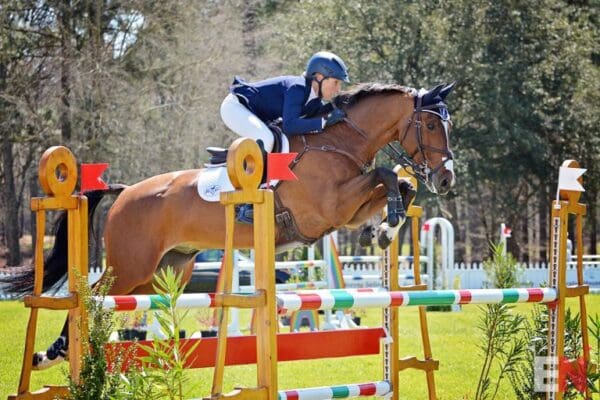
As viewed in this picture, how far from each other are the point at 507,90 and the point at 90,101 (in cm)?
969

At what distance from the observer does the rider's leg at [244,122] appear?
5836mm

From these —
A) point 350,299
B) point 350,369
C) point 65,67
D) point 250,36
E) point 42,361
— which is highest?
point 250,36

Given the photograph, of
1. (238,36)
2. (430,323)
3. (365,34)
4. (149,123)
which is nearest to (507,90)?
(365,34)

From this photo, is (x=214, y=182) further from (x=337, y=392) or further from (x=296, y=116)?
(x=337, y=392)

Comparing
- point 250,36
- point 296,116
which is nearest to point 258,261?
point 296,116

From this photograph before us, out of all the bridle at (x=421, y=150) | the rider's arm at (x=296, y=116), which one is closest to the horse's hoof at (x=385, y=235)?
the bridle at (x=421, y=150)

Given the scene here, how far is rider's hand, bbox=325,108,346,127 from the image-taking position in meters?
6.03

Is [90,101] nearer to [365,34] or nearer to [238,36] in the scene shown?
[238,36]

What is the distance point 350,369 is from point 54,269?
2.96 meters

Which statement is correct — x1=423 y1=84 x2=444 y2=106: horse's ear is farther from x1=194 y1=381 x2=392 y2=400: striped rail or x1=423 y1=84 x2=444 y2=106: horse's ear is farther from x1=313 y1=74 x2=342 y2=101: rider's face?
x1=194 y1=381 x2=392 y2=400: striped rail

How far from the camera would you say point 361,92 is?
245 inches

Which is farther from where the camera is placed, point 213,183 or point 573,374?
point 213,183

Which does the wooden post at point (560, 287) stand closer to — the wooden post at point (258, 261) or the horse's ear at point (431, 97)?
the horse's ear at point (431, 97)

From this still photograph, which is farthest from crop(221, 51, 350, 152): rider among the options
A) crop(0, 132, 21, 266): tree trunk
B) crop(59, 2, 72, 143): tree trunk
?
crop(0, 132, 21, 266): tree trunk
